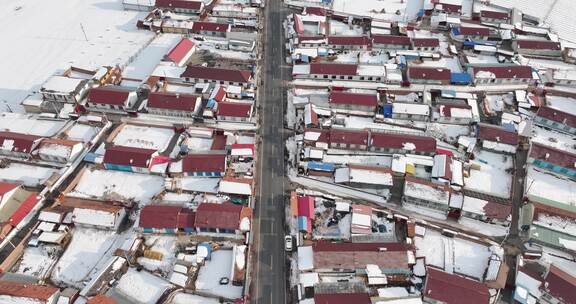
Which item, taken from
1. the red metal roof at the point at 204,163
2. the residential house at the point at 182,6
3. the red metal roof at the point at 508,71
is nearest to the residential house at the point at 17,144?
the red metal roof at the point at 204,163

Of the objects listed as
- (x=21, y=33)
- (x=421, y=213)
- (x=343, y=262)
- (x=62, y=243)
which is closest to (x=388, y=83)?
(x=421, y=213)

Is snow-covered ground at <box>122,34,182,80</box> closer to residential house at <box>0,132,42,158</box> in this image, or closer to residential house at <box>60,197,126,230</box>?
residential house at <box>0,132,42,158</box>

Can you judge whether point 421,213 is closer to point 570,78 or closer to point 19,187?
point 570,78

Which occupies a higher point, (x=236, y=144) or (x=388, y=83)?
(x=388, y=83)

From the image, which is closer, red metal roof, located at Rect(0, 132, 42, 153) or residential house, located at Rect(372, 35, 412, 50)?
red metal roof, located at Rect(0, 132, 42, 153)

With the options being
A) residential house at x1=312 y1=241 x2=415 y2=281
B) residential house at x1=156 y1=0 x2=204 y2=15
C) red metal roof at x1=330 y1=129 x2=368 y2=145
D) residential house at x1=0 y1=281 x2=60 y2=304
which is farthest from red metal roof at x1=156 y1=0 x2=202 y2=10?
residential house at x1=0 y1=281 x2=60 y2=304

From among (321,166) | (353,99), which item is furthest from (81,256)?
(353,99)
